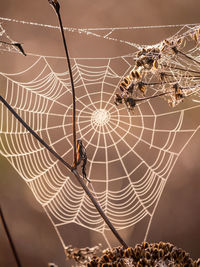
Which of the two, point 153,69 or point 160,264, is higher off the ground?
point 153,69

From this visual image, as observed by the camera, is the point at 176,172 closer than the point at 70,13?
Yes

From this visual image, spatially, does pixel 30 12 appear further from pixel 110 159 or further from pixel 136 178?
pixel 136 178

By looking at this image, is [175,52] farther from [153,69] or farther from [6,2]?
[6,2]

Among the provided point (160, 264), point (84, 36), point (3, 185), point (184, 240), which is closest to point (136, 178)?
point (184, 240)

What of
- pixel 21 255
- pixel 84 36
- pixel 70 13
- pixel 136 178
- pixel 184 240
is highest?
pixel 70 13

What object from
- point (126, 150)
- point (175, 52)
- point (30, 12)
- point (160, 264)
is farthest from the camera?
point (30, 12)

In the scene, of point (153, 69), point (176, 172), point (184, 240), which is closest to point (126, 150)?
point (176, 172)

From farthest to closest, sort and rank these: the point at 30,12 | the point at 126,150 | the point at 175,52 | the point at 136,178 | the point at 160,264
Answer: the point at 30,12, the point at 126,150, the point at 136,178, the point at 175,52, the point at 160,264
